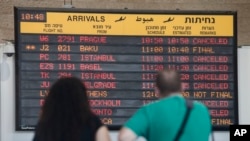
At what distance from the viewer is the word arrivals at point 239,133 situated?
22.3ft

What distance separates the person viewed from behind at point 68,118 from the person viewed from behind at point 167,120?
24 centimetres

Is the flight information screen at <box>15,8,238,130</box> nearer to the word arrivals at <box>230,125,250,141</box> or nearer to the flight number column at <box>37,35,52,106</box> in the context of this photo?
the flight number column at <box>37,35,52,106</box>

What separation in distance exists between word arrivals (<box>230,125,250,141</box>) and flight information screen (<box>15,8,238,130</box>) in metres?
0.10

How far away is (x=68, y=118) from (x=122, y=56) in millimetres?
2981

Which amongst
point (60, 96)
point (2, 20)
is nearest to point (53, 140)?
point (60, 96)

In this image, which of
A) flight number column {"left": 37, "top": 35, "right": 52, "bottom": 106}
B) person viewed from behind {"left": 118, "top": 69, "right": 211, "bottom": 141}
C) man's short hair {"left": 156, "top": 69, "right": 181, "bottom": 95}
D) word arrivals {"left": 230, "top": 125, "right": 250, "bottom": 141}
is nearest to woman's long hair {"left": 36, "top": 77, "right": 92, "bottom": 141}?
person viewed from behind {"left": 118, "top": 69, "right": 211, "bottom": 141}

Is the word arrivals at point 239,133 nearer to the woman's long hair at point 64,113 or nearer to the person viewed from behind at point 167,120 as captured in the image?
the person viewed from behind at point 167,120

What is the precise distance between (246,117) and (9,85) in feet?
9.75

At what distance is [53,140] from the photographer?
3.85 m

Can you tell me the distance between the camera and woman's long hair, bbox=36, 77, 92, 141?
3.85 metres

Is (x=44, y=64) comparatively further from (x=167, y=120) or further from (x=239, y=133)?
(x=167, y=120)

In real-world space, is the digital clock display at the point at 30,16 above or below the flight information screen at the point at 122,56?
above

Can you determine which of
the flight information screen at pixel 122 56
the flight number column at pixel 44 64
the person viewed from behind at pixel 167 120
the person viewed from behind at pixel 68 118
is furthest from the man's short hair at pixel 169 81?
the flight number column at pixel 44 64

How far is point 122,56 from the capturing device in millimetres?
6793
